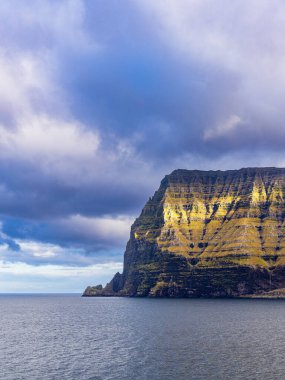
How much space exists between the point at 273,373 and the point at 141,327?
300 feet

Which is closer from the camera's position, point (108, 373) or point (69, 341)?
point (108, 373)

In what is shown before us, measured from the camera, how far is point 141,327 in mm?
180500

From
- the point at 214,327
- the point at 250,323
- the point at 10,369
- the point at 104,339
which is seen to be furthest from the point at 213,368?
the point at 250,323

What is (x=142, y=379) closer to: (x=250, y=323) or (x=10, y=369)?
(x=10, y=369)

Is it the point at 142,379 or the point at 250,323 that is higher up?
the point at 250,323

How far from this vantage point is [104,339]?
147 m

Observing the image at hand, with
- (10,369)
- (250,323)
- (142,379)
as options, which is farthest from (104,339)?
(250,323)

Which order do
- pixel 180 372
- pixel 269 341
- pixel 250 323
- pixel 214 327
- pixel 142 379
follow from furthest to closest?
pixel 250 323 → pixel 214 327 → pixel 269 341 → pixel 180 372 → pixel 142 379

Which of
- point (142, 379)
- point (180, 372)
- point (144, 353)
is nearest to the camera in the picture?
point (142, 379)

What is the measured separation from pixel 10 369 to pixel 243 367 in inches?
1950

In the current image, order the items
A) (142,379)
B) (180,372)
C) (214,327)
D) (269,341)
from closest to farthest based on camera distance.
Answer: (142,379) < (180,372) < (269,341) < (214,327)

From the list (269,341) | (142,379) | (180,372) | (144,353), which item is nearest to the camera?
(142,379)

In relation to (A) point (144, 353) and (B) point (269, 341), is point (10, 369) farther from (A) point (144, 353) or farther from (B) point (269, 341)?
(B) point (269, 341)

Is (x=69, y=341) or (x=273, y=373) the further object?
(x=69, y=341)
